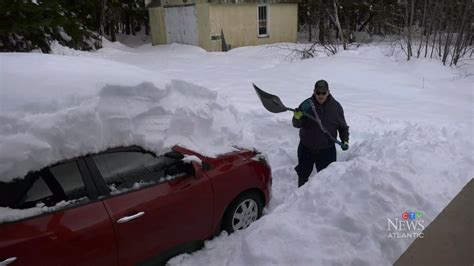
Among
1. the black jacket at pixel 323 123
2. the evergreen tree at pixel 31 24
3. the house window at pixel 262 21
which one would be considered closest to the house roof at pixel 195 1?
the house window at pixel 262 21

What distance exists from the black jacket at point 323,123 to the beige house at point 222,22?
529 inches

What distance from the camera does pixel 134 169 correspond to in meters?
3.15

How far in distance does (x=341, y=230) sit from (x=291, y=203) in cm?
68

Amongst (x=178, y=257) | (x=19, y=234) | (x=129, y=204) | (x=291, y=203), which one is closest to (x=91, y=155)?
(x=129, y=204)

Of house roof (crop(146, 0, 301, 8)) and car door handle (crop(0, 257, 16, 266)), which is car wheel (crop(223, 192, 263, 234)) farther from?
house roof (crop(146, 0, 301, 8))

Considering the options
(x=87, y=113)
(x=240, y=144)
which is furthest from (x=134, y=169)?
(x=240, y=144)

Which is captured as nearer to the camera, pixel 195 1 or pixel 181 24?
pixel 195 1

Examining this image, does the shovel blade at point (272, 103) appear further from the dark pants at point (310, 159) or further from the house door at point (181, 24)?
the house door at point (181, 24)

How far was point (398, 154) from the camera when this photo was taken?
14.7 feet

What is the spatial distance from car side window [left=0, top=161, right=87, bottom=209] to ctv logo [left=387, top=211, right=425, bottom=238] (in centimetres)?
237

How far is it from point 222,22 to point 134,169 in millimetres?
15643

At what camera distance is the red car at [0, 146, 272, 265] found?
2.49 metres

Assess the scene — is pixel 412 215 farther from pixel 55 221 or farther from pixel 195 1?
pixel 195 1

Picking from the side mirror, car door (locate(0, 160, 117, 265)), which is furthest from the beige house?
car door (locate(0, 160, 117, 265))
